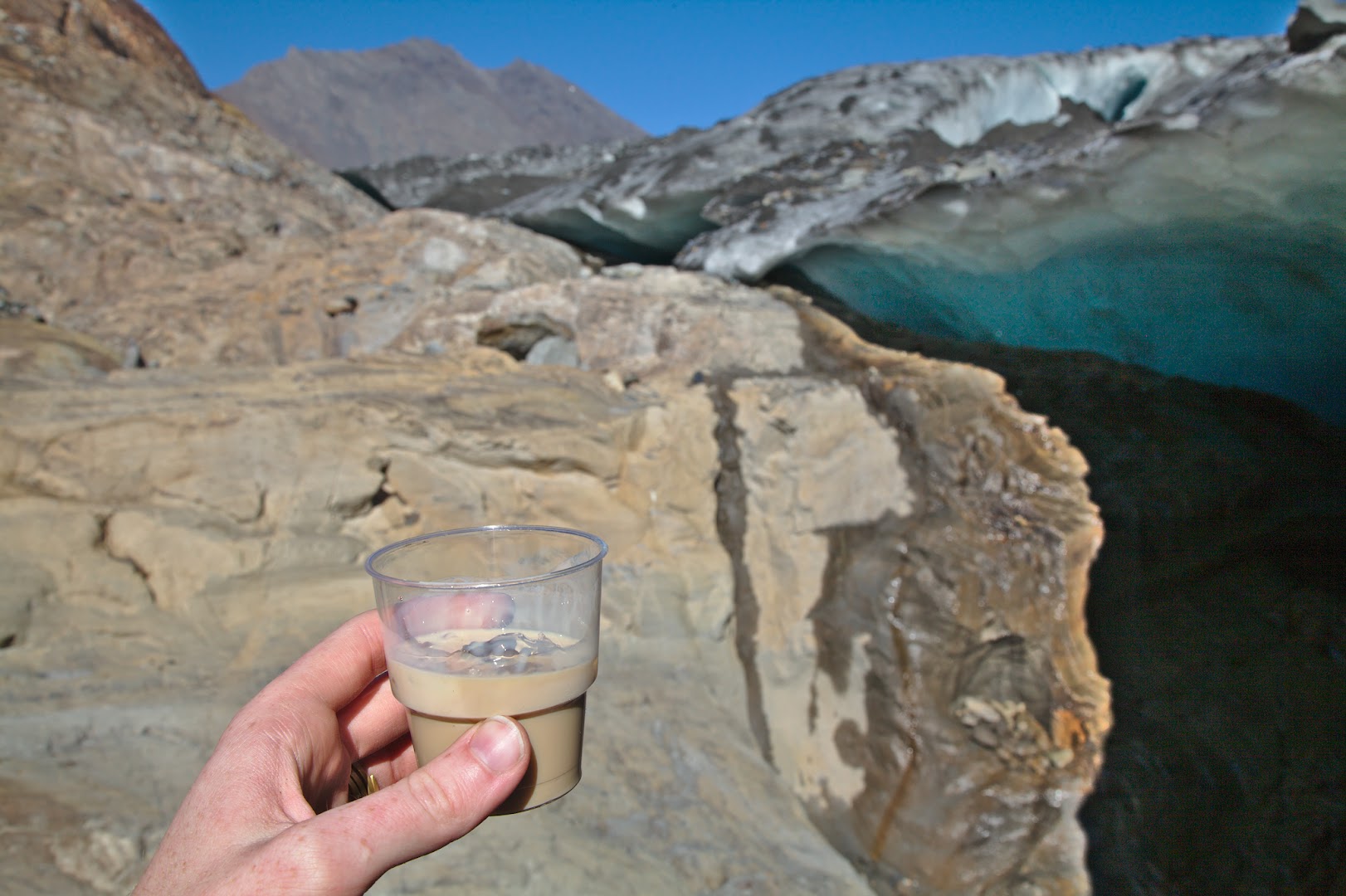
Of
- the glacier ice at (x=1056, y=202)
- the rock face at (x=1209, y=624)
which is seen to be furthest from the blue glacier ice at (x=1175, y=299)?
the rock face at (x=1209, y=624)

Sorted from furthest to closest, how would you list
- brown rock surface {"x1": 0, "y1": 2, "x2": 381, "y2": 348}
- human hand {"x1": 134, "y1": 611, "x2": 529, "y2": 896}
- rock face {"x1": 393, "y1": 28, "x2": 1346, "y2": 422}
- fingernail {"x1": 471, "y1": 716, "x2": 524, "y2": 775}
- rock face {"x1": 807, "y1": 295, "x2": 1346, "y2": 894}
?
brown rock surface {"x1": 0, "y1": 2, "x2": 381, "y2": 348}
rock face {"x1": 807, "y1": 295, "x2": 1346, "y2": 894}
rock face {"x1": 393, "y1": 28, "x2": 1346, "y2": 422}
fingernail {"x1": 471, "y1": 716, "x2": 524, "y2": 775}
human hand {"x1": 134, "y1": 611, "x2": 529, "y2": 896}

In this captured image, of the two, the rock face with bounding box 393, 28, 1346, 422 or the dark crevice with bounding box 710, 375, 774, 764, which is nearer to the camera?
the rock face with bounding box 393, 28, 1346, 422

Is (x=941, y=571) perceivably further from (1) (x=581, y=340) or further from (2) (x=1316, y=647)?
(1) (x=581, y=340)

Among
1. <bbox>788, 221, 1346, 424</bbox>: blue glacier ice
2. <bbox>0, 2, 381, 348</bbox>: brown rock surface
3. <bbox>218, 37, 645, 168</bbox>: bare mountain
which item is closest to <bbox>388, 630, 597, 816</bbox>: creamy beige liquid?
<bbox>788, 221, 1346, 424</bbox>: blue glacier ice

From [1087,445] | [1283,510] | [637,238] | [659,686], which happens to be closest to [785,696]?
[659,686]

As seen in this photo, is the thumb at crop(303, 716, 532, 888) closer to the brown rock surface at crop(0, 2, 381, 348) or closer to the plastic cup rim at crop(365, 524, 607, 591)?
the plastic cup rim at crop(365, 524, 607, 591)

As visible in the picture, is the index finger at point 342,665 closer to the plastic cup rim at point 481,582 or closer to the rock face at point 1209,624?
the plastic cup rim at point 481,582
